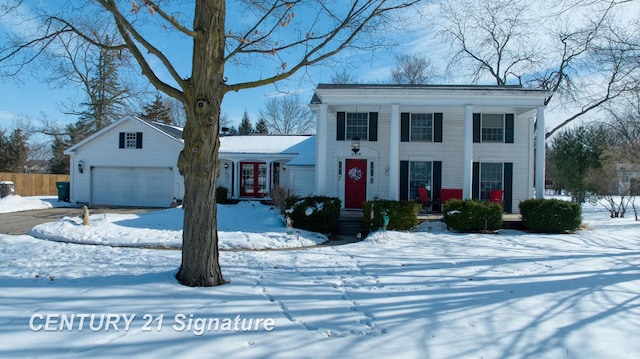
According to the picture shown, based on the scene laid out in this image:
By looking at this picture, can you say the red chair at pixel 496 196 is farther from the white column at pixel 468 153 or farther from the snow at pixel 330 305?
the snow at pixel 330 305

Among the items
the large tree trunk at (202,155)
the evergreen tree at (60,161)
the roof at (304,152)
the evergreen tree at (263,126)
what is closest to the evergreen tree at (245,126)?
the evergreen tree at (263,126)

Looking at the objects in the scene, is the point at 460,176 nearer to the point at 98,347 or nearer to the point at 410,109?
the point at 410,109

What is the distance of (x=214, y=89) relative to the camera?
5.78 m

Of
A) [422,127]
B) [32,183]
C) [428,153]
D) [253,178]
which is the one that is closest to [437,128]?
[422,127]

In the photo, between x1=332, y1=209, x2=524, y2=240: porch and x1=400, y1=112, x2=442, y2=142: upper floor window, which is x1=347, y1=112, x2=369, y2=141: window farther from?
x1=332, y1=209, x2=524, y2=240: porch

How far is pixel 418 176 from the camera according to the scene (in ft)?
51.7

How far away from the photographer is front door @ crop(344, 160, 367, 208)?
15695 millimetres

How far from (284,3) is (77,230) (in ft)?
29.4

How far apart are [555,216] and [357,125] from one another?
7.37 meters

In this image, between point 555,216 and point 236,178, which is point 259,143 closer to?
point 236,178

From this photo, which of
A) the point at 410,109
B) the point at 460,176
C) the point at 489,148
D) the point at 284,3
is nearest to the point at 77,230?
the point at 284,3

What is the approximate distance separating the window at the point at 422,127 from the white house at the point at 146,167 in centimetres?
653

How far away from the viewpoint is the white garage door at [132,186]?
21.0 m

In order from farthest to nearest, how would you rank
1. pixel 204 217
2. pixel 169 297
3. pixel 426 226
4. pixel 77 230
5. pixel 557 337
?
pixel 426 226, pixel 77 230, pixel 204 217, pixel 169 297, pixel 557 337
